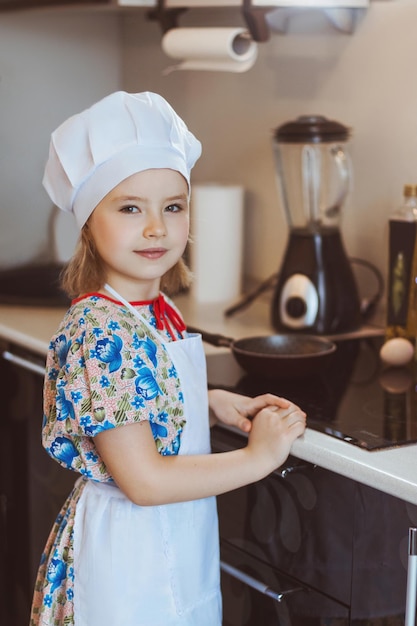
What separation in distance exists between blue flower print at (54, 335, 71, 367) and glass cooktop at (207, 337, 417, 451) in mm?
310

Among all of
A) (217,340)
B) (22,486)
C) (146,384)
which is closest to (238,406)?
(146,384)

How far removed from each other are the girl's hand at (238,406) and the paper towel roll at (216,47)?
81 cm

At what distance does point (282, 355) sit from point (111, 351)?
0.41 metres

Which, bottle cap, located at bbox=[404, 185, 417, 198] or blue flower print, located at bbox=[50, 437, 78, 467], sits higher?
bottle cap, located at bbox=[404, 185, 417, 198]

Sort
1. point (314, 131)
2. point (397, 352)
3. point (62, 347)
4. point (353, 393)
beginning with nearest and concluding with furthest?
point (62, 347), point (353, 393), point (397, 352), point (314, 131)

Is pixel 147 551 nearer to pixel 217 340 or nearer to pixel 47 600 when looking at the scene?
pixel 47 600

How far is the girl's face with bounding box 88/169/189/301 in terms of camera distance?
1.23m

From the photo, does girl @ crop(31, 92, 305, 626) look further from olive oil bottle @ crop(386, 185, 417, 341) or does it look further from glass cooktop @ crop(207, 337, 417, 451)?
olive oil bottle @ crop(386, 185, 417, 341)

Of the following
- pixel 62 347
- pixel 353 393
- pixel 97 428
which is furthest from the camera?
pixel 353 393

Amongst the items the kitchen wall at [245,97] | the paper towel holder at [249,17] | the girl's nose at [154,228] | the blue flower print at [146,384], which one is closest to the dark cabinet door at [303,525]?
the blue flower print at [146,384]

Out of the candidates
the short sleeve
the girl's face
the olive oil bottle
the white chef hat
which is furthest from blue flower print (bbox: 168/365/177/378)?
the olive oil bottle

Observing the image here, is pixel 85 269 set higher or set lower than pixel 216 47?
lower

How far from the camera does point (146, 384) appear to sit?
1.19 meters

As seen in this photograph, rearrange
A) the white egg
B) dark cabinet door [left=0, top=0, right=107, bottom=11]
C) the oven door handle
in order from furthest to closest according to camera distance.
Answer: dark cabinet door [left=0, top=0, right=107, bottom=11], the white egg, the oven door handle
